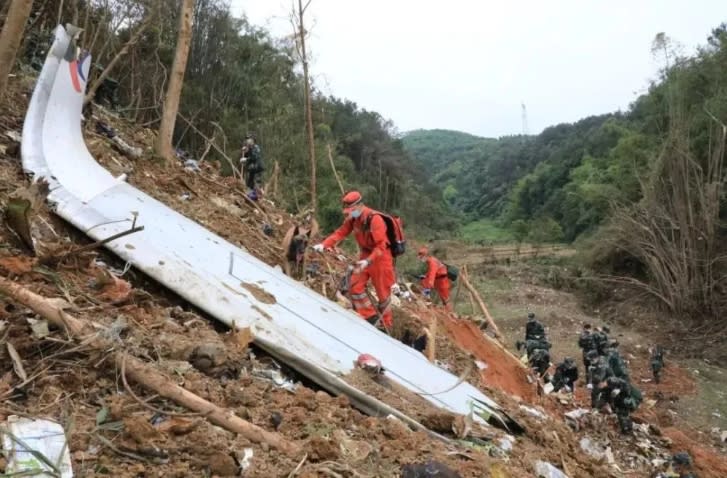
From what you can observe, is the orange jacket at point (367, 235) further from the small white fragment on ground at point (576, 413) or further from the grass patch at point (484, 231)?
the grass patch at point (484, 231)

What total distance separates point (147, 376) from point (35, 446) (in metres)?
0.65

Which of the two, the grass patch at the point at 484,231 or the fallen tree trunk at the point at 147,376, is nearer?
the fallen tree trunk at the point at 147,376

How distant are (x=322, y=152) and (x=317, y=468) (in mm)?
23566

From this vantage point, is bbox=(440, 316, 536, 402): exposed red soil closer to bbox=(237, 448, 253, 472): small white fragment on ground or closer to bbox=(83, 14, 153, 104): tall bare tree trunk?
bbox=(237, 448, 253, 472): small white fragment on ground

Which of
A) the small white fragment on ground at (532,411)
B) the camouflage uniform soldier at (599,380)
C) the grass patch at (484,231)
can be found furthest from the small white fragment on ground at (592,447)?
the grass patch at (484,231)

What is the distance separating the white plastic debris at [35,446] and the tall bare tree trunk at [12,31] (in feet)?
9.72

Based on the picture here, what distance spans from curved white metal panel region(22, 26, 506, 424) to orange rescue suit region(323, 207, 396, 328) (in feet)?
2.72

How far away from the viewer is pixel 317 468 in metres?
2.71

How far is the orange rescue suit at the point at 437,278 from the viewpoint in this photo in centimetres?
968

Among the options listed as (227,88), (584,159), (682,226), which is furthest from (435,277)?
(584,159)

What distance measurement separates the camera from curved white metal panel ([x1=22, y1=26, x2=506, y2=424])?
4340 mm

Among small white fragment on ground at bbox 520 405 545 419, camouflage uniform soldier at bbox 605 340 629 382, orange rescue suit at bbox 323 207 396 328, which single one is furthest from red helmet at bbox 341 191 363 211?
camouflage uniform soldier at bbox 605 340 629 382

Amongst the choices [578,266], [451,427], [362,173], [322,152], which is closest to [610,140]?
[362,173]

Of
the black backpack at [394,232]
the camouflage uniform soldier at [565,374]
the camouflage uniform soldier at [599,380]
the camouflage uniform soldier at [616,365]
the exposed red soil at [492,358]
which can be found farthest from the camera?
the camouflage uniform soldier at [565,374]
